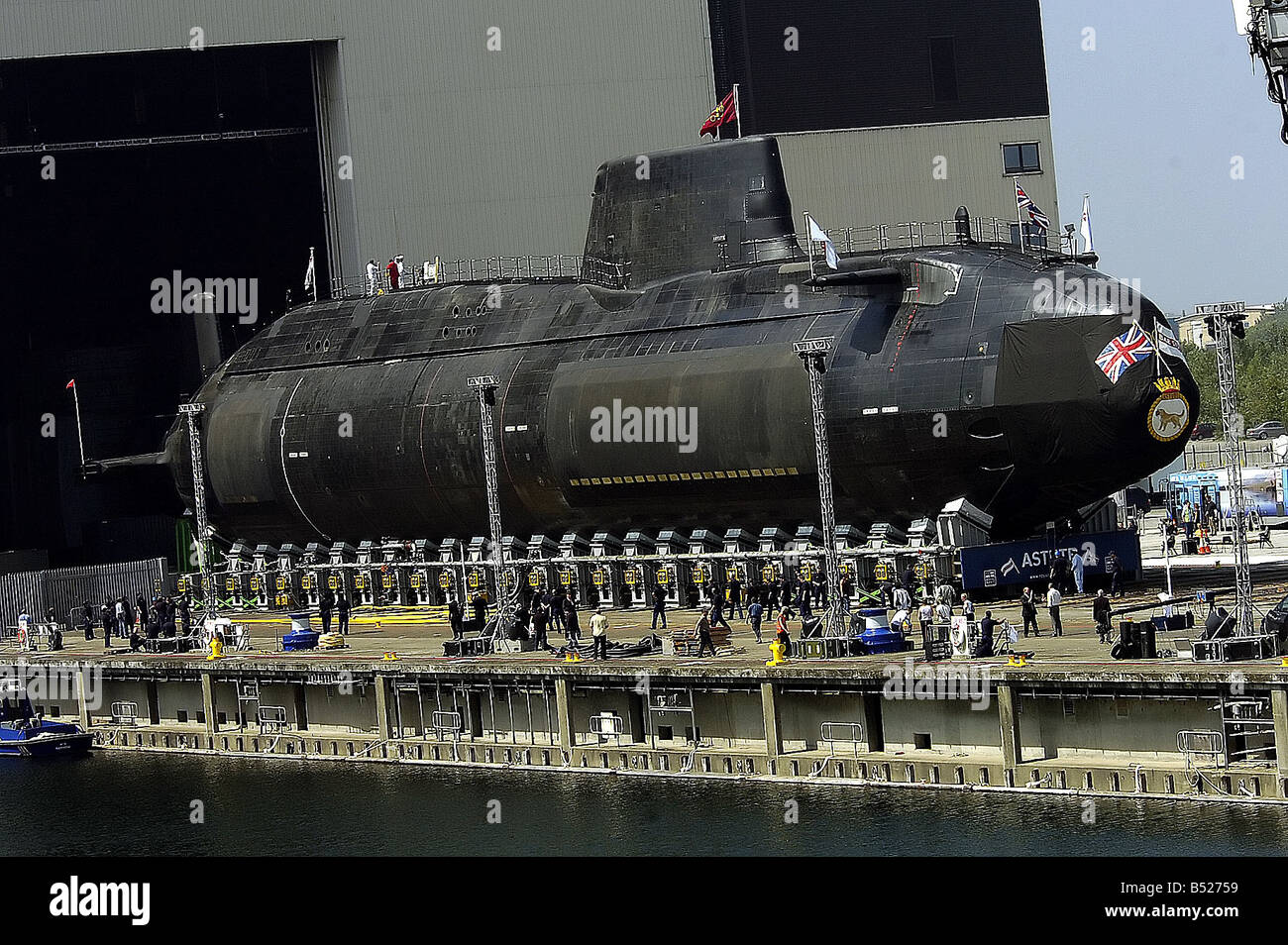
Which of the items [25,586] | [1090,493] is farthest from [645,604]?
[25,586]

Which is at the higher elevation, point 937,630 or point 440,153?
point 440,153

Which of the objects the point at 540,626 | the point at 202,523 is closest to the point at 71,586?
the point at 202,523

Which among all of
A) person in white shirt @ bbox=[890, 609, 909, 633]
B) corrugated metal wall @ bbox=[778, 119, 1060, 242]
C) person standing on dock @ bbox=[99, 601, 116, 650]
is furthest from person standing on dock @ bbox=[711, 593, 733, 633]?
corrugated metal wall @ bbox=[778, 119, 1060, 242]

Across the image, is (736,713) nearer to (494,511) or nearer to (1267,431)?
(494,511)

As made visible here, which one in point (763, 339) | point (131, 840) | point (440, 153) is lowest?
point (131, 840)

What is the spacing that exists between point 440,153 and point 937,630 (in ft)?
137

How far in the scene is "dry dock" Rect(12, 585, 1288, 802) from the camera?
37.0 metres

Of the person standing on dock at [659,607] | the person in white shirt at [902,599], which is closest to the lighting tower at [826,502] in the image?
the person in white shirt at [902,599]

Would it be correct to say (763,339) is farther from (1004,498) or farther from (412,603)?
(412,603)

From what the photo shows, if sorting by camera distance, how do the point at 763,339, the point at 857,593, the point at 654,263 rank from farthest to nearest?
the point at 654,263
the point at 763,339
the point at 857,593

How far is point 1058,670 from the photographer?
126 ft

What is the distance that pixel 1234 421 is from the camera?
126 ft

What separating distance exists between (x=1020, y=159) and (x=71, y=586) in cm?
4376
